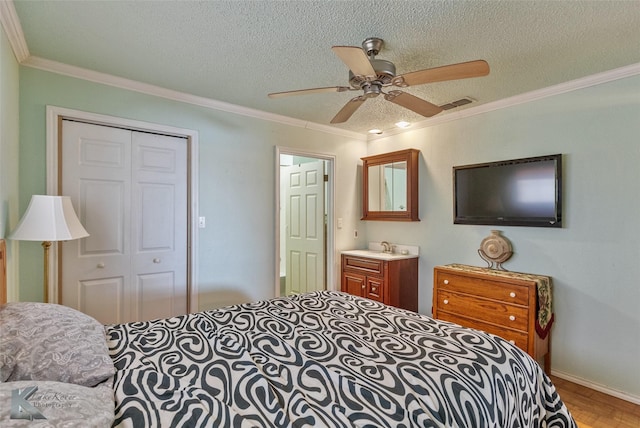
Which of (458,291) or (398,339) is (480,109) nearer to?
(458,291)

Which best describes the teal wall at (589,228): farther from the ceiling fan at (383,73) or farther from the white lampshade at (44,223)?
the white lampshade at (44,223)

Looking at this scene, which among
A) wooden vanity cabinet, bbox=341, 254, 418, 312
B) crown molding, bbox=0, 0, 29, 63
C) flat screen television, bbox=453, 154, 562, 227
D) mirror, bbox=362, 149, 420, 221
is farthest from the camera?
mirror, bbox=362, 149, 420, 221

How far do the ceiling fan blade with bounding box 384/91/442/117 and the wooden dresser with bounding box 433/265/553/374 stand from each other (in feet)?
4.76

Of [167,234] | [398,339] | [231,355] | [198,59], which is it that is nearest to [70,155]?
[167,234]

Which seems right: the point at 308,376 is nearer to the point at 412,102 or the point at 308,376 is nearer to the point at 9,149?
the point at 412,102

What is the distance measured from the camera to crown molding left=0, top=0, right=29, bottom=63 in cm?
164

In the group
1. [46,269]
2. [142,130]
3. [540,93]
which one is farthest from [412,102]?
[46,269]

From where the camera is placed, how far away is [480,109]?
312 cm

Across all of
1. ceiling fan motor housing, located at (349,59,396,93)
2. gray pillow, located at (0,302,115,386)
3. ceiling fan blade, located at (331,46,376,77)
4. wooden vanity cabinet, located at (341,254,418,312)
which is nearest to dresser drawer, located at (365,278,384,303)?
wooden vanity cabinet, located at (341,254,418,312)

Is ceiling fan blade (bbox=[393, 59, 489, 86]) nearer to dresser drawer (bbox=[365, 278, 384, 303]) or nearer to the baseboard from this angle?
dresser drawer (bbox=[365, 278, 384, 303])

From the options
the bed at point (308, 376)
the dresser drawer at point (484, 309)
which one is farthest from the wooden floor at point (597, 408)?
the bed at point (308, 376)

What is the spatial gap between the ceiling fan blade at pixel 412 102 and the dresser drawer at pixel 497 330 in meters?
1.77

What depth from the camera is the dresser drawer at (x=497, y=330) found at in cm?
251

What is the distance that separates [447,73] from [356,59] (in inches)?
19.5
